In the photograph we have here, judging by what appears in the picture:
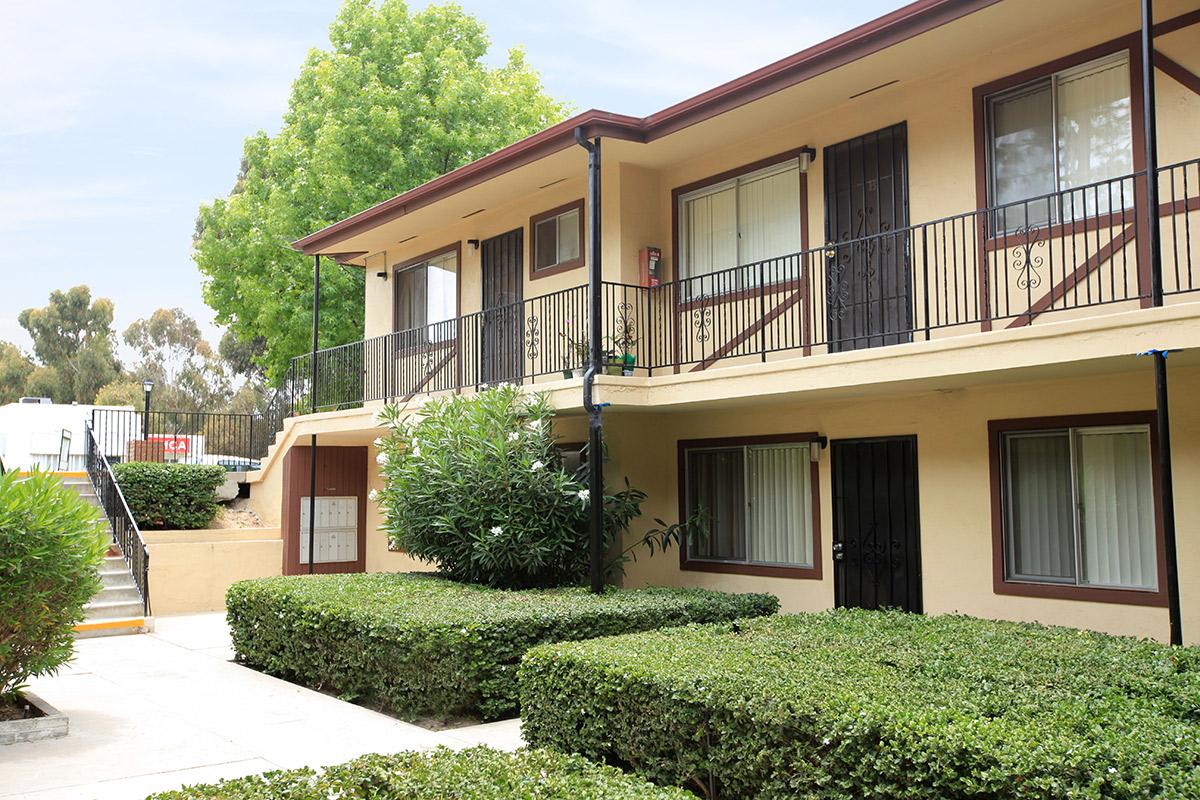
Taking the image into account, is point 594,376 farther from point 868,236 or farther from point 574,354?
point 868,236

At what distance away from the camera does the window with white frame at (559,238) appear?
14.0 metres

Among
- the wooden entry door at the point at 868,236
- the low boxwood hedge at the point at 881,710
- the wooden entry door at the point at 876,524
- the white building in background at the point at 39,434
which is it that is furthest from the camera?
the white building in background at the point at 39,434

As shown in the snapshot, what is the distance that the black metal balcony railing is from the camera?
848cm

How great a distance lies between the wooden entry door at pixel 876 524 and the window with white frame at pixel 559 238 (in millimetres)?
4605

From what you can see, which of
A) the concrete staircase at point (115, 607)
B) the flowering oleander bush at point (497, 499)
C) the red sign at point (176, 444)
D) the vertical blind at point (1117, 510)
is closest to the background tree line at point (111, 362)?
the red sign at point (176, 444)

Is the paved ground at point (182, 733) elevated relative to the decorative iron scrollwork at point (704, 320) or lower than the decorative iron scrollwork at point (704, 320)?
lower

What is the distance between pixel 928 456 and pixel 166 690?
7727 mm

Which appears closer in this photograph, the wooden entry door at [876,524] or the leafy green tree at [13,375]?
the wooden entry door at [876,524]

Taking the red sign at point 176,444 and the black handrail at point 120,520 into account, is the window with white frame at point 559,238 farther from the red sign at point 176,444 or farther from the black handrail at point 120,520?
the red sign at point 176,444

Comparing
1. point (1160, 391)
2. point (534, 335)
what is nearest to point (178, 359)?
point (534, 335)

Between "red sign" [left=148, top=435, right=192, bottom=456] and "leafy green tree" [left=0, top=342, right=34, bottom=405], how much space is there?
127 ft

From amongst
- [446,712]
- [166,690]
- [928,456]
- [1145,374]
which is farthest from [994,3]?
[166,690]

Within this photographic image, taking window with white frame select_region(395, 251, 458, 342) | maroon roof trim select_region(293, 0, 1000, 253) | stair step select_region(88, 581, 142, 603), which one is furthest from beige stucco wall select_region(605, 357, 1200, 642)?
stair step select_region(88, 581, 142, 603)

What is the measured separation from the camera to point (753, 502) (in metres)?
12.4
